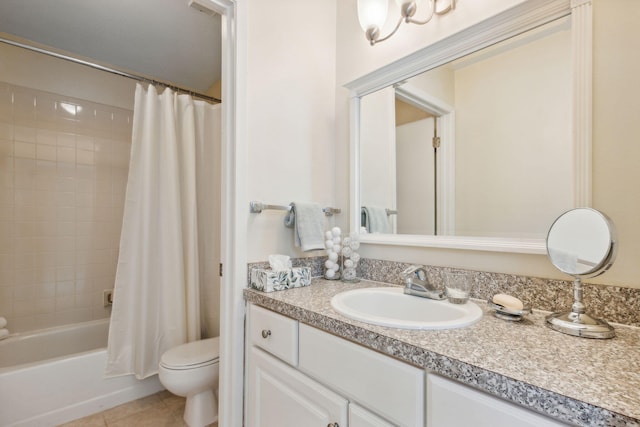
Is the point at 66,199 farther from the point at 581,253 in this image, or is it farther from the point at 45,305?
the point at 581,253

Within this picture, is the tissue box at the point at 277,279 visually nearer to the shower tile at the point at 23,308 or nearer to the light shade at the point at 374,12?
the light shade at the point at 374,12

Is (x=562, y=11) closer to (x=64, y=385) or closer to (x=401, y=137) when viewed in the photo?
(x=401, y=137)

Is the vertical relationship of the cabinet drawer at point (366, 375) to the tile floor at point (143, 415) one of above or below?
above

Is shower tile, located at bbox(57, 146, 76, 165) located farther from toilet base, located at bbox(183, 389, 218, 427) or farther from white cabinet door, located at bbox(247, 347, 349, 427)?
white cabinet door, located at bbox(247, 347, 349, 427)

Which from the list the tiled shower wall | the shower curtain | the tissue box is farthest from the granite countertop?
the tiled shower wall

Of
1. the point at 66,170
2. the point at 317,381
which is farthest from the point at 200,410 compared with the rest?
the point at 66,170

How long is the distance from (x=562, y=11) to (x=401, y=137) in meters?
0.67

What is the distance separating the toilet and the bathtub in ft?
1.52

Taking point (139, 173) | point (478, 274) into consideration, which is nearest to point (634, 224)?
point (478, 274)

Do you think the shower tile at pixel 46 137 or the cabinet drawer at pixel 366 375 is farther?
the shower tile at pixel 46 137

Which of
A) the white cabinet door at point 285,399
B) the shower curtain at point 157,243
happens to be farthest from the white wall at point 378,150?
the shower curtain at point 157,243

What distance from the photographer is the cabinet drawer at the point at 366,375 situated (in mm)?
647

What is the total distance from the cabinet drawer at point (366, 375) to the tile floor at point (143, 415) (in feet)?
3.86

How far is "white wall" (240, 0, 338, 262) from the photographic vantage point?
51.7 inches
